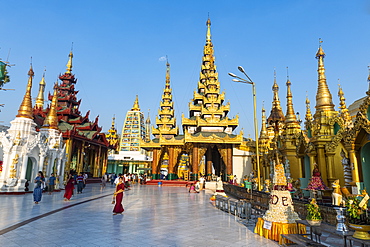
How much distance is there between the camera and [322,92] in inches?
567

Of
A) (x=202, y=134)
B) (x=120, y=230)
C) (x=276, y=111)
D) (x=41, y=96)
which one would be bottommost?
(x=120, y=230)

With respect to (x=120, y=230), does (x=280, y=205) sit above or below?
above

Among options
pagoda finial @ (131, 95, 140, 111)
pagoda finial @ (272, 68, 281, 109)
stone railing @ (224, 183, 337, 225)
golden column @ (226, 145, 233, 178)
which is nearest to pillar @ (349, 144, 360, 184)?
stone railing @ (224, 183, 337, 225)

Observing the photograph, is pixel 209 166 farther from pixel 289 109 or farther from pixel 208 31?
pixel 208 31

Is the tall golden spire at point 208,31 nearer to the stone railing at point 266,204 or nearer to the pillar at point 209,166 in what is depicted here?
the pillar at point 209,166

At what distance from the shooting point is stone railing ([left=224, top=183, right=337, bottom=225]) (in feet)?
20.5

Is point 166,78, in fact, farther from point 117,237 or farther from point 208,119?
point 117,237

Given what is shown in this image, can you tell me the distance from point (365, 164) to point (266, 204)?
4.96 m

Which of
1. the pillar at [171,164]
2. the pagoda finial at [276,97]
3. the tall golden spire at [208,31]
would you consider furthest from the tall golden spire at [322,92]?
the tall golden spire at [208,31]

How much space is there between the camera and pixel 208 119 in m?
32.8

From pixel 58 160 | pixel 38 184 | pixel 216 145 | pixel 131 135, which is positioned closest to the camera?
pixel 38 184

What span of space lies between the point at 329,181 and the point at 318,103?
4.39 metres

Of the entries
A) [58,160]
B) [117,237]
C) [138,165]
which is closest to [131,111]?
[138,165]

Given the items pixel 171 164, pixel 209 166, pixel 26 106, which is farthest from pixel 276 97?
pixel 26 106
